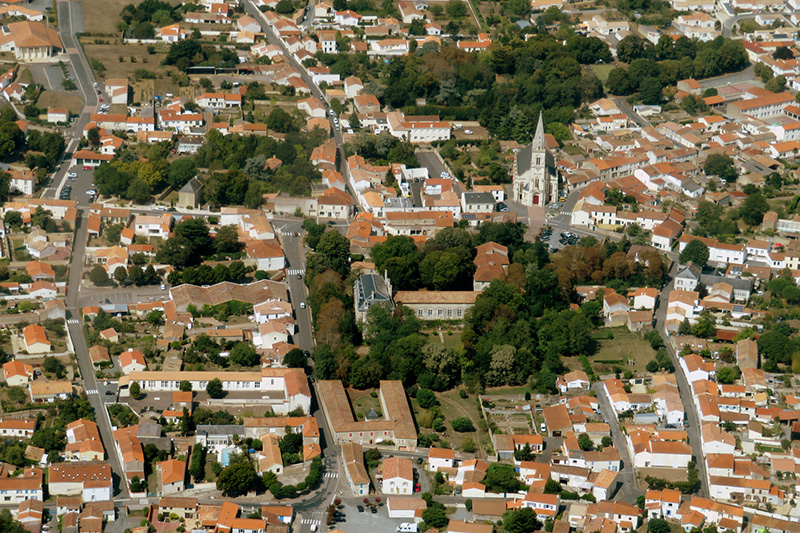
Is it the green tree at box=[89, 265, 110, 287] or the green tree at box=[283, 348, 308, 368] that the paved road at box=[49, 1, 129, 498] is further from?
the green tree at box=[283, 348, 308, 368]

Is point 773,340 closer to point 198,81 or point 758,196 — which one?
point 758,196

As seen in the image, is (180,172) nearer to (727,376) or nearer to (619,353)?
(619,353)

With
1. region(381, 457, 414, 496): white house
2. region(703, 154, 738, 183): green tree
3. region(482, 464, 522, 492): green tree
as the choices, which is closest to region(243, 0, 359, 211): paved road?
region(703, 154, 738, 183): green tree

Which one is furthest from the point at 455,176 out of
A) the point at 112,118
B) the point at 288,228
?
the point at 112,118

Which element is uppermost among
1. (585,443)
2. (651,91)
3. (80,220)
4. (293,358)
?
(585,443)

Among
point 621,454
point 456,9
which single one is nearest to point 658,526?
point 621,454

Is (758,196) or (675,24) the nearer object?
(758,196)

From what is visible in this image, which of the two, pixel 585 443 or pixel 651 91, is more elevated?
pixel 585 443
